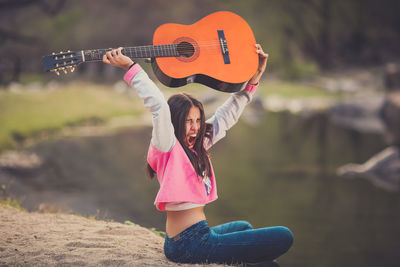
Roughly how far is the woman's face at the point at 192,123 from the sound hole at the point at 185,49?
1.10 ft

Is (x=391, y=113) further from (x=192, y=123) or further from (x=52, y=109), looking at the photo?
(x=192, y=123)

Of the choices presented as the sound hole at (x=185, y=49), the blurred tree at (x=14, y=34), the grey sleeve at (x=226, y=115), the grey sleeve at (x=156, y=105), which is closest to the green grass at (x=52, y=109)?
the blurred tree at (x=14, y=34)

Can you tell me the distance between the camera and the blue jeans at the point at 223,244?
289 cm

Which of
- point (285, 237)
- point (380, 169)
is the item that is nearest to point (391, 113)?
point (380, 169)

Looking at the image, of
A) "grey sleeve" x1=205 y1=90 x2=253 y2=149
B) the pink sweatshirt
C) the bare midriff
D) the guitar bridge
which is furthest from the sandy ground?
the guitar bridge

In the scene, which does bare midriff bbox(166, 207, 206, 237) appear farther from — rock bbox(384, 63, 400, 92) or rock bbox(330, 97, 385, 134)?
rock bbox(384, 63, 400, 92)

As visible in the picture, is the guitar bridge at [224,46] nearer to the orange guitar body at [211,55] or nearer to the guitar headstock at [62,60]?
the orange guitar body at [211,55]

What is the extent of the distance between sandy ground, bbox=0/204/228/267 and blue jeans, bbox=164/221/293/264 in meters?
0.09

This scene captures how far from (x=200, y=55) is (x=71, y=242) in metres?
1.50

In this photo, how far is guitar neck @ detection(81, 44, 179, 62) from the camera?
269 cm

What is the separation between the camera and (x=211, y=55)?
3035 millimetres

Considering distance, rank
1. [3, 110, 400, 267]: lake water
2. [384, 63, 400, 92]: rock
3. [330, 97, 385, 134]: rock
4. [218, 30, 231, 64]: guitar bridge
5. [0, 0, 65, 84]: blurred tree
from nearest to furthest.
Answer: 1. [218, 30, 231, 64]: guitar bridge
2. [3, 110, 400, 267]: lake water
3. [330, 97, 385, 134]: rock
4. [384, 63, 400, 92]: rock
5. [0, 0, 65, 84]: blurred tree

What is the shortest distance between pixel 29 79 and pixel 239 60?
18038 mm

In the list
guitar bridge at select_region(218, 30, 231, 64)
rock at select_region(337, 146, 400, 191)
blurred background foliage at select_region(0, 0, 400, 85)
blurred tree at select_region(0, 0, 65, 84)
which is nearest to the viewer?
guitar bridge at select_region(218, 30, 231, 64)
